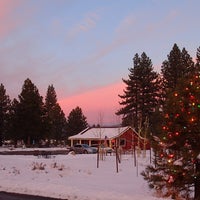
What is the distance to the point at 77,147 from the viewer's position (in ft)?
203

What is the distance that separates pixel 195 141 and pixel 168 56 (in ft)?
234

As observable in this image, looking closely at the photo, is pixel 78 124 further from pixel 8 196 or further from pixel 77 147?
pixel 8 196

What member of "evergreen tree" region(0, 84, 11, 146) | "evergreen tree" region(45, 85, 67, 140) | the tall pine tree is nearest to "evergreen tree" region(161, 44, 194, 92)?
"evergreen tree" region(0, 84, 11, 146)

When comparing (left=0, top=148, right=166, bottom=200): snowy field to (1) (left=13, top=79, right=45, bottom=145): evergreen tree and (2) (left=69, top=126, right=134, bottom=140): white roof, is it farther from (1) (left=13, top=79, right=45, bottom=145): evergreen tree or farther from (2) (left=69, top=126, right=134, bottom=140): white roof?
(1) (left=13, top=79, right=45, bottom=145): evergreen tree

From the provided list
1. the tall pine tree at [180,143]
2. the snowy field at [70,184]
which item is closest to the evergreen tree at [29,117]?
the snowy field at [70,184]

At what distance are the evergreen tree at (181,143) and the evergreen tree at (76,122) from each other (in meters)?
97.0

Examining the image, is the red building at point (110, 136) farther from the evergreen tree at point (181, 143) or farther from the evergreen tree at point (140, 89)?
the evergreen tree at point (181, 143)

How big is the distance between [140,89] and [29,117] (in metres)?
21.6

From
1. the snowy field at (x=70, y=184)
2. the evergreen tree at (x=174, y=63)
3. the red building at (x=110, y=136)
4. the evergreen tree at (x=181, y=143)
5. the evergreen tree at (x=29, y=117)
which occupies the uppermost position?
the evergreen tree at (x=174, y=63)

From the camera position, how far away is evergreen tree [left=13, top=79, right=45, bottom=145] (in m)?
84.6

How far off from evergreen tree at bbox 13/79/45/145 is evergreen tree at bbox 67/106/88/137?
2531 centimetres

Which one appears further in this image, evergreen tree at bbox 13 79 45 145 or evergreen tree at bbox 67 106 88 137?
evergreen tree at bbox 67 106 88 137

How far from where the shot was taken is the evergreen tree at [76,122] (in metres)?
113

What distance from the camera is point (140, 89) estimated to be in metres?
89.4
